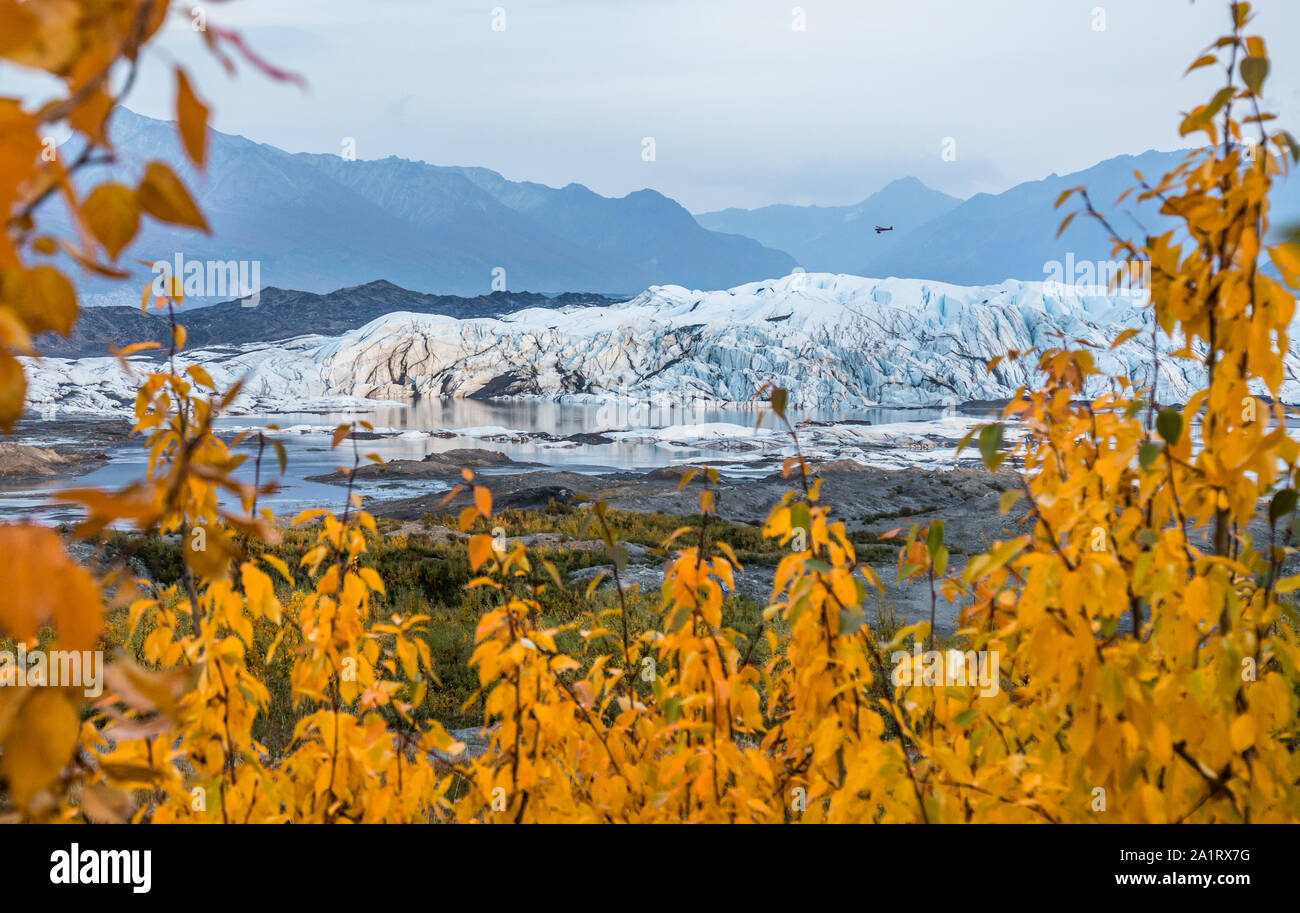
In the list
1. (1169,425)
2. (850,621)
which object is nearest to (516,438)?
(850,621)

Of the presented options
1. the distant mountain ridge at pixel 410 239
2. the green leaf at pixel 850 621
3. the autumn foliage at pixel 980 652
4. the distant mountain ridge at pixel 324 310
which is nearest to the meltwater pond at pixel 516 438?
the autumn foliage at pixel 980 652

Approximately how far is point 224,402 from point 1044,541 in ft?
4.61

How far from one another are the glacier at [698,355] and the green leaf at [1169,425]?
137ft

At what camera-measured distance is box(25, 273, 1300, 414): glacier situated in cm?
4525

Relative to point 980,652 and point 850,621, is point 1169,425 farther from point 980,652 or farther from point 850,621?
point 980,652

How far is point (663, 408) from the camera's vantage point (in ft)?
138

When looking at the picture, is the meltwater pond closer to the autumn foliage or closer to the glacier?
the glacier

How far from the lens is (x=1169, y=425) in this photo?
4.11 ft

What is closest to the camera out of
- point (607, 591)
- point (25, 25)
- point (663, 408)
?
point (25, 25)

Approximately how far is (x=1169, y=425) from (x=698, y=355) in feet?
153

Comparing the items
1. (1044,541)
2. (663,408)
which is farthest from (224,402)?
(663,408)

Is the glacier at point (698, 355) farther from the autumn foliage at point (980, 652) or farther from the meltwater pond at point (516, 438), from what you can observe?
the autumn foliage at point (980, 652)

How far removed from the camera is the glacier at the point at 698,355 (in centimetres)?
4525
